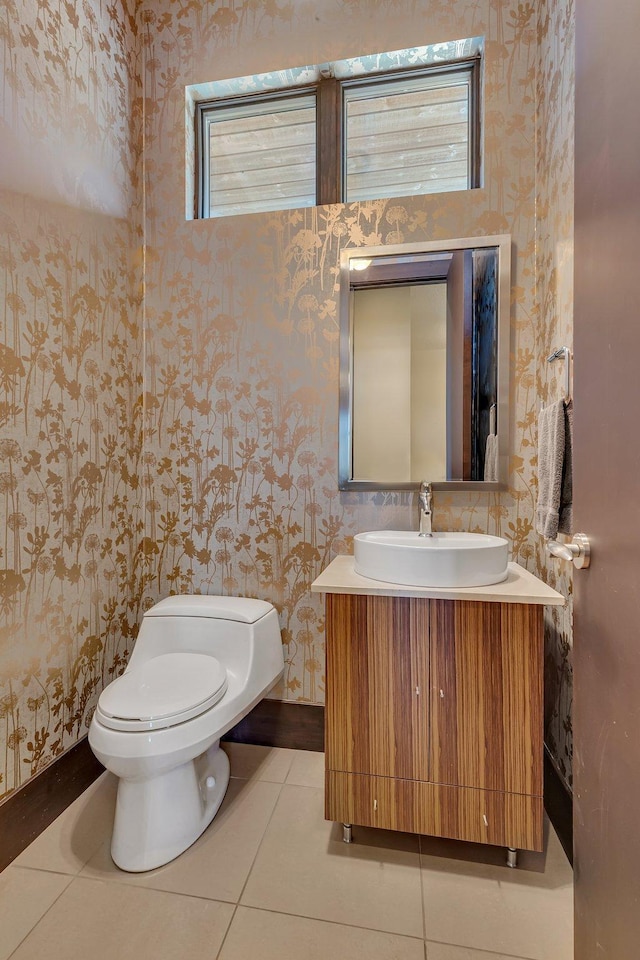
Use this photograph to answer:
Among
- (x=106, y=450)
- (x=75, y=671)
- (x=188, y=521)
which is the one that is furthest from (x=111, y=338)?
(x=75, y=671)

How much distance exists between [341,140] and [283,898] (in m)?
2.55

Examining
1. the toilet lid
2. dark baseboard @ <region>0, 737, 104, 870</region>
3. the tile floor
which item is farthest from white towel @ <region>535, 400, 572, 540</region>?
dark baseboard @ <region>0, 737, 104, 870</region>

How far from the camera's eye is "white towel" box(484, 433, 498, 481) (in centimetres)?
169

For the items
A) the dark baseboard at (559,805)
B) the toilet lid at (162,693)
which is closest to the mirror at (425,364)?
the toilet lid at (162,693)

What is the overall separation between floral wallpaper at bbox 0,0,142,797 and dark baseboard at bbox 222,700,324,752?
567mm

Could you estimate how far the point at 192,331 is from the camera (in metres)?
1.92

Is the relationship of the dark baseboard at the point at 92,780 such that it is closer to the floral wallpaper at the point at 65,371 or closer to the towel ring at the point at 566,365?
the floral wallpaper at the point at 65,371

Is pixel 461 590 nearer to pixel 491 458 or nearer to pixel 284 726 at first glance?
pixel 491 458

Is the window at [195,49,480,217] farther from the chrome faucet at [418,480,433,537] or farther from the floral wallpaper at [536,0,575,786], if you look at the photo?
the chrome faucet at [418,480,433,537]

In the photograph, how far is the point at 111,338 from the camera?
5.75 ft

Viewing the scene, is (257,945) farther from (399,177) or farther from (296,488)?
(399,177)

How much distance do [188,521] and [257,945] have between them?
1302 millimetres

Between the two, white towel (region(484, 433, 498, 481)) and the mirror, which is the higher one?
the mirror

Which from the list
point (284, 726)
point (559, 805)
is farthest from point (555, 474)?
point (284, 726)
